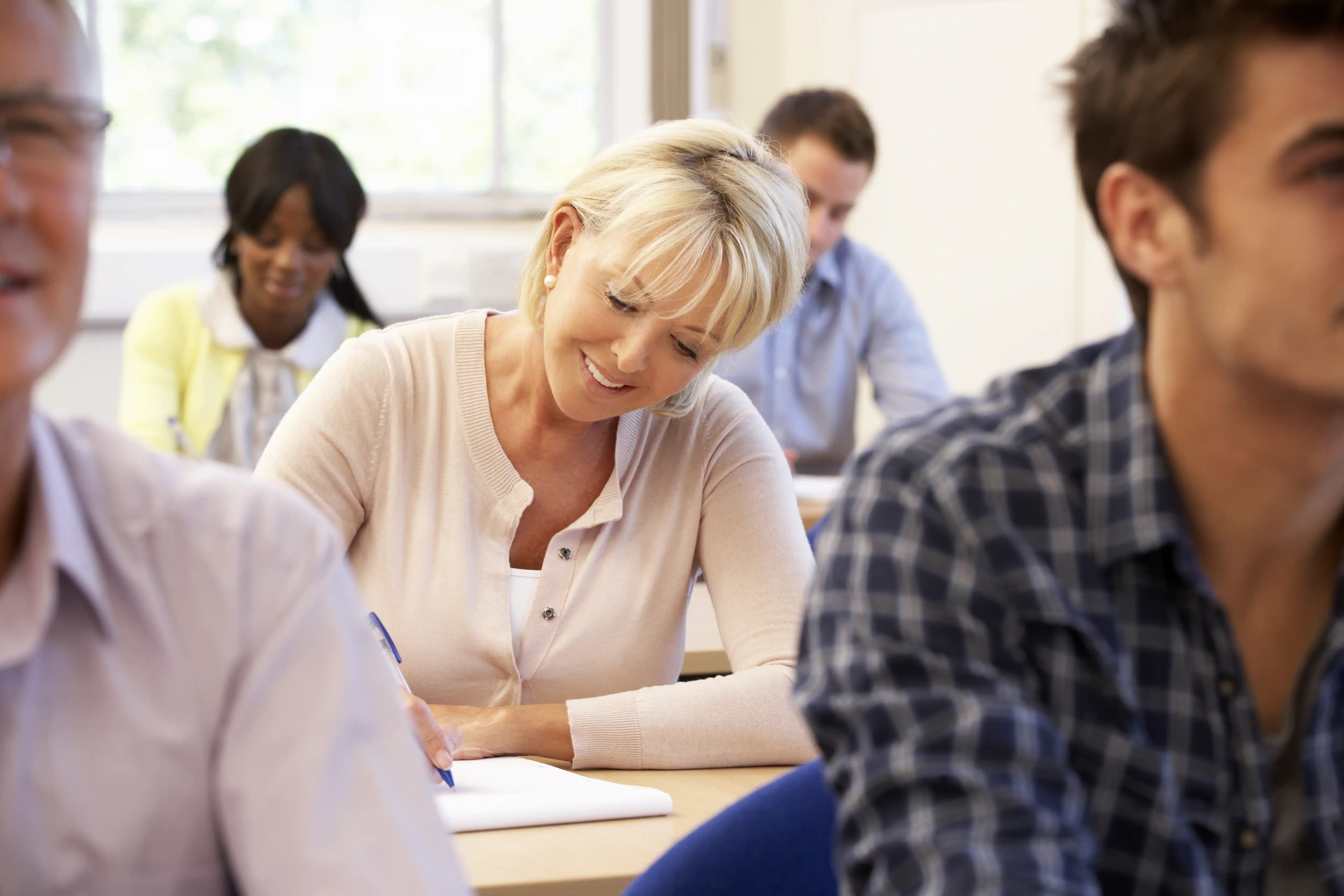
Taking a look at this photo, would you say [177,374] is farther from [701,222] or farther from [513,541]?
[701,222]

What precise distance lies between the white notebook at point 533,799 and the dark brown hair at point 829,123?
224 centimetres

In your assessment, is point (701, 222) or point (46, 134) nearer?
point (46, 134)

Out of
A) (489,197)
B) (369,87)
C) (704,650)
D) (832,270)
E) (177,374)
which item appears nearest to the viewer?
(704,650)

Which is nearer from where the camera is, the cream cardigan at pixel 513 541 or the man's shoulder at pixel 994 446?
the man's shoulder at pixel 994 446

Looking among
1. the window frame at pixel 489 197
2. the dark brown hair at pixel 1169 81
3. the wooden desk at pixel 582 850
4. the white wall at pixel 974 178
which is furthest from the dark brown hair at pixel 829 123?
the dark brown hair at pixel 1169 81

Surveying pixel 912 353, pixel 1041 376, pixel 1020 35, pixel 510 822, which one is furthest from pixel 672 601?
pixel 1020 35

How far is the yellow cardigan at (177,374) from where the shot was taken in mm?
3594

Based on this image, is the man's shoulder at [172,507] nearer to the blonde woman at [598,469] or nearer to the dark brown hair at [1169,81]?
the dark brown hair at [1169,81]

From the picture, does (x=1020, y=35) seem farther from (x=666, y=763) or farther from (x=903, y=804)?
(x=903, y=804)

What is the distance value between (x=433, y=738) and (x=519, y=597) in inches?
13.5

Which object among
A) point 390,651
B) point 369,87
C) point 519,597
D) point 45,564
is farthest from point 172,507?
point 369,87

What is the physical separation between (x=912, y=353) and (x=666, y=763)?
245 centimetres

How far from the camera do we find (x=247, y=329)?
3643mm

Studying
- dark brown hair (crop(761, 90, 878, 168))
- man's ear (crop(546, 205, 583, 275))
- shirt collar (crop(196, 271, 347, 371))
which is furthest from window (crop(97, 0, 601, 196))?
man's ear (crop(546, 205, 583, 275))
